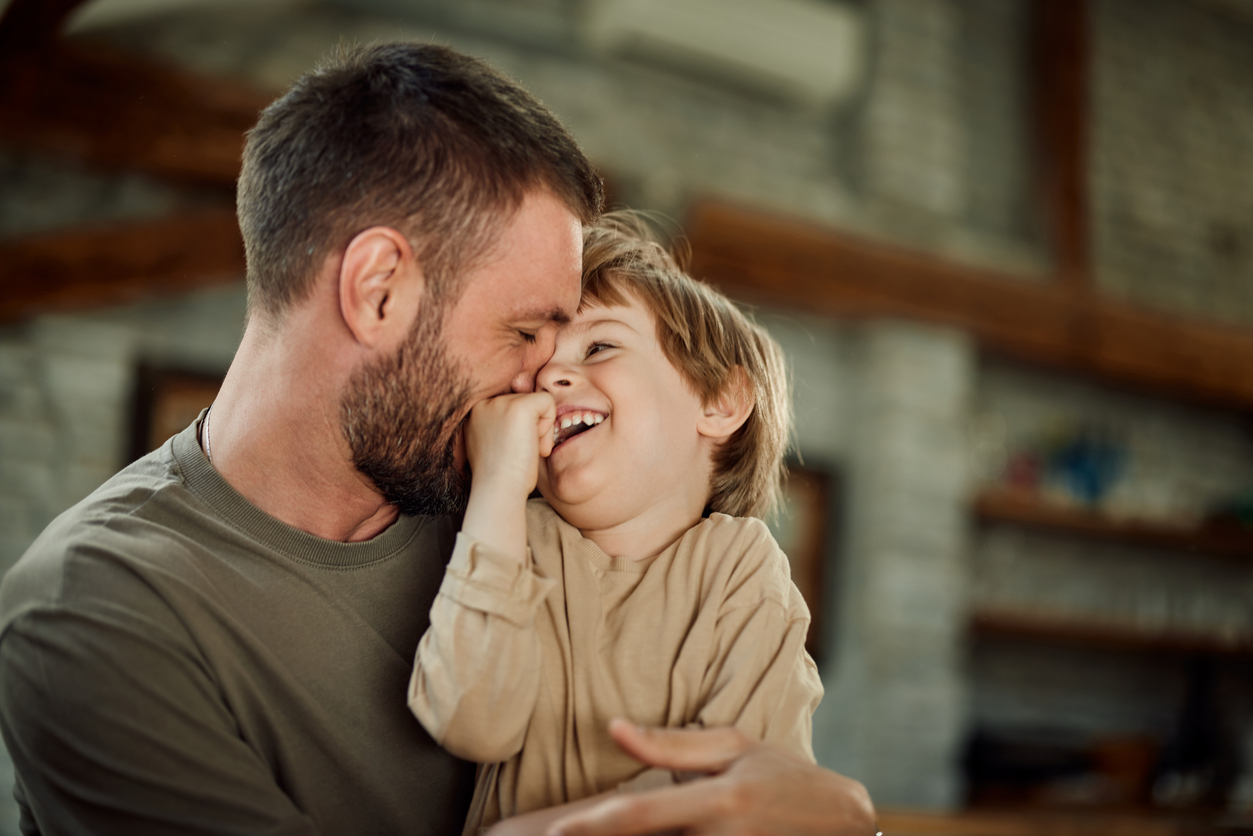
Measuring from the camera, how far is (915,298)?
4.57 metres

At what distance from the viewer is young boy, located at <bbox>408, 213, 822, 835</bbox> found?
1.06 m

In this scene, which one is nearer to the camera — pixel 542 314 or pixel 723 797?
Answer: pixel 723 797

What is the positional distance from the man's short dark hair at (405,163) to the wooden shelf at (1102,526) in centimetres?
392

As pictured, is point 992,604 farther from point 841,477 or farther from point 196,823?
point 196,823

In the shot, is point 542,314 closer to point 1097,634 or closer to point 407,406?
point 407,406

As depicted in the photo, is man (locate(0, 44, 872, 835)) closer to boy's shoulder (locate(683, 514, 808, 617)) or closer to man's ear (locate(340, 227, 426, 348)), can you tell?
man's ear (locate(340, 227, 426, 348))

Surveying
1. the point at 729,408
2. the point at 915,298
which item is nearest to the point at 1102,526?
the point at 915,298

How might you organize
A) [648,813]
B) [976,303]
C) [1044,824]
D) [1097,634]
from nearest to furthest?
[648,813] → [1044,824] → [976,303] → [1097,634]

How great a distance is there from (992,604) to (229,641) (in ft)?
14.8

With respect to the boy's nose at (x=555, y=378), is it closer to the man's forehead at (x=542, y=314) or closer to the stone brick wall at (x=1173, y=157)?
the man's forehead at (x=542, y=314)

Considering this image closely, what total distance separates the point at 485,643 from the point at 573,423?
0.37 m

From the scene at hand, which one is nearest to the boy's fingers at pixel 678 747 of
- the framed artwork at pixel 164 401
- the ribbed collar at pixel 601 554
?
the ribbed collar at pixel 601 554

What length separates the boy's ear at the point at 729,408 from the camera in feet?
4.61

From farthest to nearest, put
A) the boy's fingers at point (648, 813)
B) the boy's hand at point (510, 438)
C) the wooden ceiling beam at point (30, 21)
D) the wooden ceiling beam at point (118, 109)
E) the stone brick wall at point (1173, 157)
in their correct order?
the stone brick wall at point (1173, 157), the wooden ceiling beam at point (118, 109), the wooden ceiling beam at point (30, 21), the boy's hand at point (510, 438), the boy's fingers at point (648, 813)
